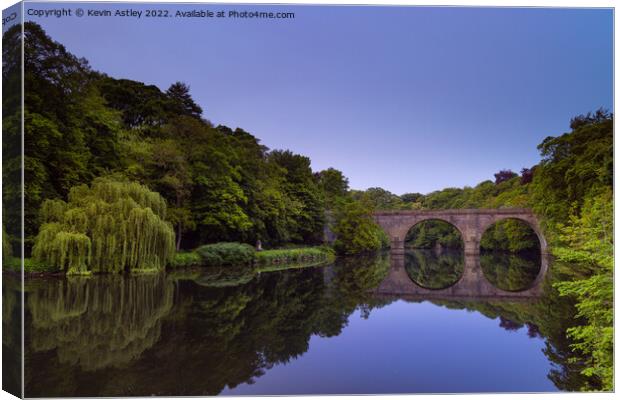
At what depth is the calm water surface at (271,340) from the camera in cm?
587

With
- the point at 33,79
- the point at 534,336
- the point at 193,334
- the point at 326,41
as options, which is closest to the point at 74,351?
the point at 193,334

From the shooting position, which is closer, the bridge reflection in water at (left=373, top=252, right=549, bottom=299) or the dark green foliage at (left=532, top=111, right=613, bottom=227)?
the dark green foliage at (left=532, top=111, right=613, bottom=227)

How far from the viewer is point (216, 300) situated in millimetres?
11148

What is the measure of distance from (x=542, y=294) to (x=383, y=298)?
3.94m

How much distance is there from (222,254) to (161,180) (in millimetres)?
2539

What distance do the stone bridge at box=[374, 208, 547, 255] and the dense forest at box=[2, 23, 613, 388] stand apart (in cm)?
1400

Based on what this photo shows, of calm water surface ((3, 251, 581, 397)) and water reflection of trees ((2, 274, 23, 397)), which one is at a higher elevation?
water reflection of trees ((2, 274, 23, 397))

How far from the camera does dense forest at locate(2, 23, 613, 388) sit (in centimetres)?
618

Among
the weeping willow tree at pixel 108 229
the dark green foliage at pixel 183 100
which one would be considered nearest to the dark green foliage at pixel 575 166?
the dark green foliage at pixel 183 100

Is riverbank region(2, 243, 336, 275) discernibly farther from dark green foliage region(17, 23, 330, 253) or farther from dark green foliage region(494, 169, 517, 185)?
dark green foliage region(494, 169, 517, 185)

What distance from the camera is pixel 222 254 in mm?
14195

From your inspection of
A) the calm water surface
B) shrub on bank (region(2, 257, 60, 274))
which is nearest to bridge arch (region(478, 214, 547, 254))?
the calm water surface

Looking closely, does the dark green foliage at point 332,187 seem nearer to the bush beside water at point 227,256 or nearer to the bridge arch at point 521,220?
the bush beside water at point 227,256

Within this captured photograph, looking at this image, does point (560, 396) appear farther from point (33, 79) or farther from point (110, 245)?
point (110, 245)
